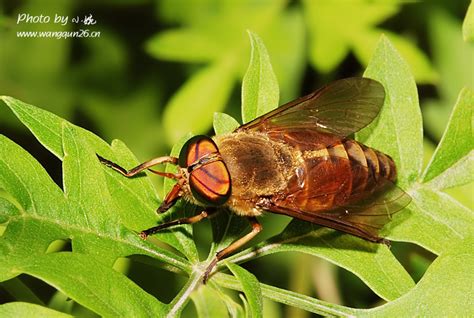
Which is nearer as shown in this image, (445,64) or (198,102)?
(198,102)

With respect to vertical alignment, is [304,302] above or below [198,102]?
below

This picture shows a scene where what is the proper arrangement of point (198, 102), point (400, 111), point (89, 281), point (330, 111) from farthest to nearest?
point (198, 102), point (330, 111), point (400, 111), point (89, 281)

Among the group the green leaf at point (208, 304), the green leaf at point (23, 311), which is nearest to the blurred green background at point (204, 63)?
the green leaf at point (23, 311)

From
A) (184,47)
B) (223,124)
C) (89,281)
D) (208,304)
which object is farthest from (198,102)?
(208,304)

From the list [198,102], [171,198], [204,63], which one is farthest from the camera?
[204,63]

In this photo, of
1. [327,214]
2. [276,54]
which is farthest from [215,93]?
[327,214]

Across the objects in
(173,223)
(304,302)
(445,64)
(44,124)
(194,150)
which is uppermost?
(445,64)

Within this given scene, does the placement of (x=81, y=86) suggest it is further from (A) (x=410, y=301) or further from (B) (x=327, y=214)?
(A) (x=410, y=301)

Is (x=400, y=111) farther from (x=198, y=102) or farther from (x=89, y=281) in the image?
(x=198, y=102)
